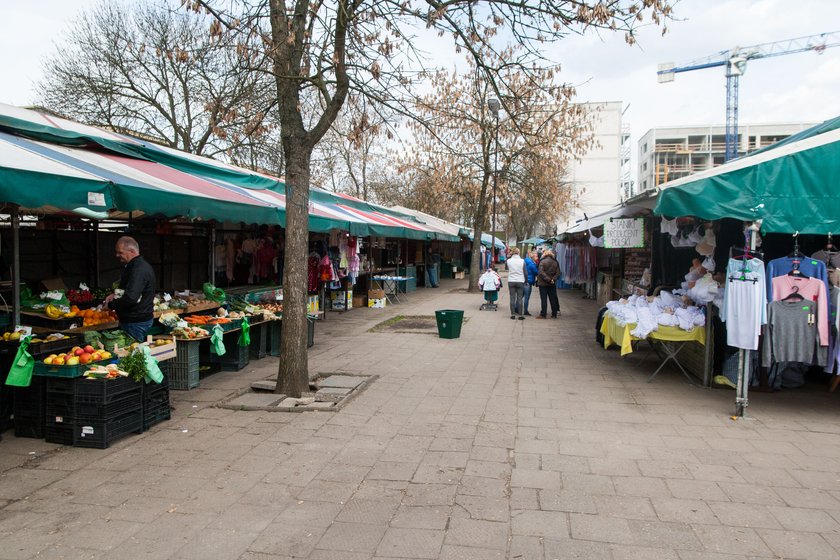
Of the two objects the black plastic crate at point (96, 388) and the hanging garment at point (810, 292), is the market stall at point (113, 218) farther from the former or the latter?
the hanging garment at point (810, 292)

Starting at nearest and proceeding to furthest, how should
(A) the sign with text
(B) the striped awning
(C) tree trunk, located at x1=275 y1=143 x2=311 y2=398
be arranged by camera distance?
(B) the striped awning
(C) tree trunk, located at x1=275 y1=143 x2=311 y2=398
(A) the sign with text

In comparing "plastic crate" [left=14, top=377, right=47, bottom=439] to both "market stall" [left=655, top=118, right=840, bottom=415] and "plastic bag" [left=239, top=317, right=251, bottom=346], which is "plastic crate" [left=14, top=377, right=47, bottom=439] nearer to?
"plastic bag" [left=239, top=317, right=251, bottom=346]

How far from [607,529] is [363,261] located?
45.9 feet

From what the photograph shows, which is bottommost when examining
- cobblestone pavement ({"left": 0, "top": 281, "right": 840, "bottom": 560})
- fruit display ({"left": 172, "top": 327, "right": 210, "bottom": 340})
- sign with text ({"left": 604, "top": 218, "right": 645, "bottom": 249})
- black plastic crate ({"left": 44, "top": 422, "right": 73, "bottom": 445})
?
cobblestone pavement ({"left": 0, "top": 281, "right": 840, "bottom": 560})

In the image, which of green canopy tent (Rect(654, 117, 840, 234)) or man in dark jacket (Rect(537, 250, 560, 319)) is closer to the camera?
green canopy tent (Rect(654, 117, 840, 234))

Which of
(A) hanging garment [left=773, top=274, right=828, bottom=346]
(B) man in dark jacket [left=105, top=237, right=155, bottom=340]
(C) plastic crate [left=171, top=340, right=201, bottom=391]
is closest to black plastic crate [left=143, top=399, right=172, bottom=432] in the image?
(B) man in dark jacket [left=105, top=237, right=155, bottom=340]

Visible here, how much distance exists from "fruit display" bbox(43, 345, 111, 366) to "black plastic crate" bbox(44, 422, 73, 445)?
0.54 m

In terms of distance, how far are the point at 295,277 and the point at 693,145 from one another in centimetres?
9977

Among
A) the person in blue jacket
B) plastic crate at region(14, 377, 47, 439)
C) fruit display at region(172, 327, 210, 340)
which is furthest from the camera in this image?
the person in blue jacket

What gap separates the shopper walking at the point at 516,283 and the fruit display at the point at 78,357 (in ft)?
34.9

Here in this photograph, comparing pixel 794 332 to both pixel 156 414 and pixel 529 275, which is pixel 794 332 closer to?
pixel 156 414

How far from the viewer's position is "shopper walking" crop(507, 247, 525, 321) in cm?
1459

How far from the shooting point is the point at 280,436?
5410mm

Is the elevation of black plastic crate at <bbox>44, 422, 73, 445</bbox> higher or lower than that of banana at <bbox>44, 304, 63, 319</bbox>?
lower
